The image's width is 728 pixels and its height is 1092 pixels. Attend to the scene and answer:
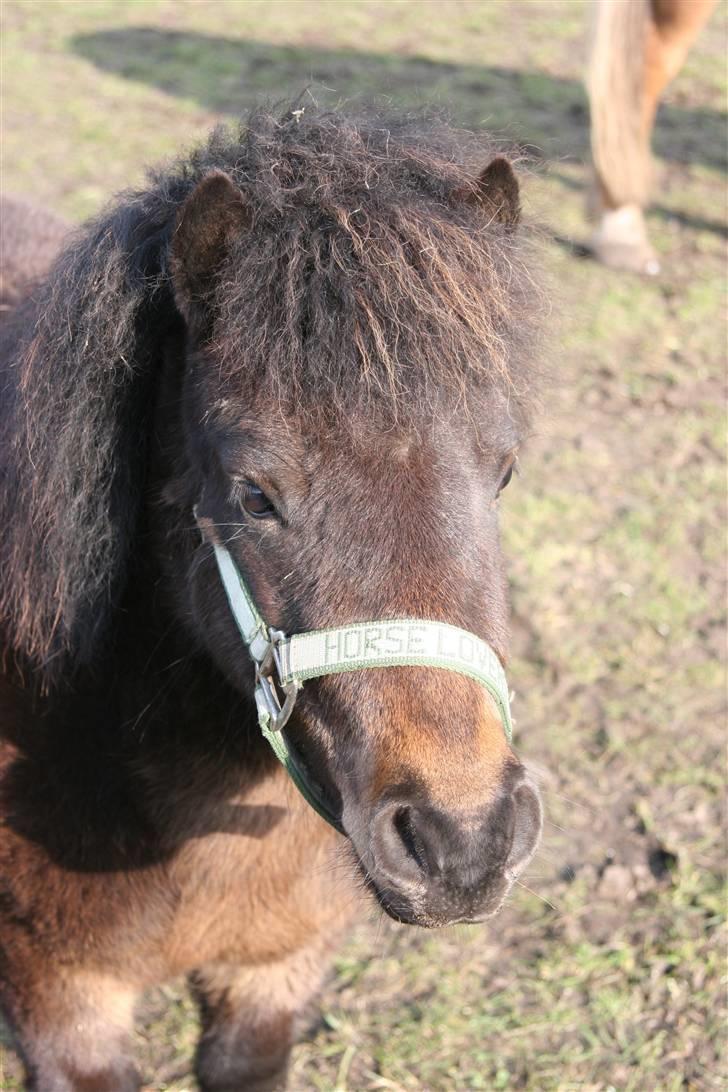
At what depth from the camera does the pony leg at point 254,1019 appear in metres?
2.64

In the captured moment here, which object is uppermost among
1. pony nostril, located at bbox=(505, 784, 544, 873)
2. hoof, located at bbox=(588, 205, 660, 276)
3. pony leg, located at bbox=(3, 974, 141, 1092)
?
pony nostril, located at bbox=(505, 784, 544, 873)

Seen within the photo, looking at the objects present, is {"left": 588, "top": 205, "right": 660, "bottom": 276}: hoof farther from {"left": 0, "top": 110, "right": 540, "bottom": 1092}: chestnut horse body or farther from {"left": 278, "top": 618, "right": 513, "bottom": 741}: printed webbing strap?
{"left": 278, "top": 618, "right": 513, "bottom": 741}: printed webbing strap

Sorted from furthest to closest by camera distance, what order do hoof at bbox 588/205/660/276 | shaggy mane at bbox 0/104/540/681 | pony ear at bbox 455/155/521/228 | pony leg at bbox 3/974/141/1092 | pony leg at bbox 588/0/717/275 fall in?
1. hoof at bbox 588/205/660/276
2. pony leg at bbox 588/0/717/275
3. pony leg at bbox 3/974/141/1092
4. pony ear at bbox 455/155/521/228
5. shaggy mane at bbox 0/104/540/681

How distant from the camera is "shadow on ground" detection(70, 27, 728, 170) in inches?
294

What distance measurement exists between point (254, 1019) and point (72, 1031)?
0.45 metres

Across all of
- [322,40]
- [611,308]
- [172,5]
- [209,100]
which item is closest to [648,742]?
[611,308]

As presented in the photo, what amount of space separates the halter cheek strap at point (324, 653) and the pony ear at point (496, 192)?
0.71 m

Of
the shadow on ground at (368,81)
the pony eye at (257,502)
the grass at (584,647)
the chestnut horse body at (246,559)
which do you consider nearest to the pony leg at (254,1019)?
the chestnut horse body at (246,559)

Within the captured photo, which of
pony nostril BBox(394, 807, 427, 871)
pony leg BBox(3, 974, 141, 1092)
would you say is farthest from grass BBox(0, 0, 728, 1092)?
pony nostril BBox(394, 807, 427, 871)

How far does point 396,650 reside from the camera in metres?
1.63

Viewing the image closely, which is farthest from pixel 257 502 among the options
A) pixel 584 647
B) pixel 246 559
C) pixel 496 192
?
pixel 584 647

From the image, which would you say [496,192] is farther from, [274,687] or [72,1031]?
[72,1031]

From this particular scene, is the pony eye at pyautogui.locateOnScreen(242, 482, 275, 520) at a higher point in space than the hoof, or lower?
higher

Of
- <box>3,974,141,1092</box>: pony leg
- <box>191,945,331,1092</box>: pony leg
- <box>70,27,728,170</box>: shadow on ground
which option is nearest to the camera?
<box>3,974,141,1092</box>: pony leg
